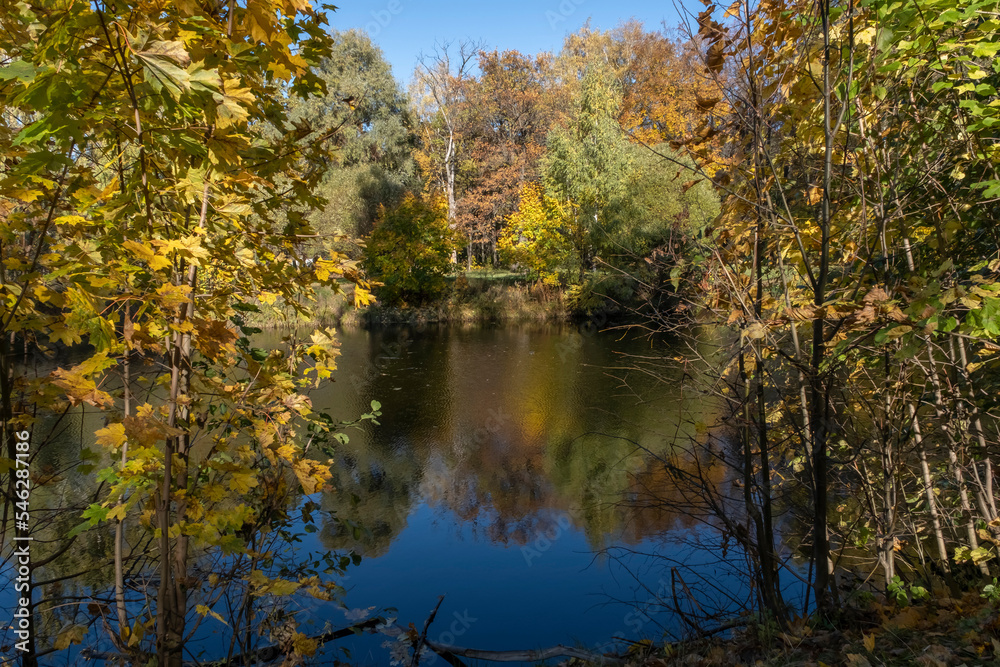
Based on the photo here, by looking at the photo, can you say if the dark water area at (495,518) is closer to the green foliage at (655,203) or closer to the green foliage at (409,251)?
the green foliage at (655,203)

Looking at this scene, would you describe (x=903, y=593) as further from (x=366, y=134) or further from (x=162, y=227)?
(x=366, y=134)

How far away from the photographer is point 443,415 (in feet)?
32.0

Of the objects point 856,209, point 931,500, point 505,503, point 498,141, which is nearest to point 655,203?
point 498,141

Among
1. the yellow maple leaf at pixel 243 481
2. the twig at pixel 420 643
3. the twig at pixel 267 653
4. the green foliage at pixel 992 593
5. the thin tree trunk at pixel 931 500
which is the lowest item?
the twig at pixel 420 643

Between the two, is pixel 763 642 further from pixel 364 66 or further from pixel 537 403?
pixel 364 66

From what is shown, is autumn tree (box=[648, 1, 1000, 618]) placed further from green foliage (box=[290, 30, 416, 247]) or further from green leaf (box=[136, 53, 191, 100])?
green foliage (box=[290, 30, 416, 247])

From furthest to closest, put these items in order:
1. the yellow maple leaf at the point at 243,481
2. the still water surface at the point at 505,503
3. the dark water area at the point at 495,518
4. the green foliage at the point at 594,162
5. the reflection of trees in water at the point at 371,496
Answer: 1. the green foliage at the point at 594,162
2. the reflection of trees in water at the point at 371,496
3. the still water surface at the point at 505,503
4. the dark water area at the point at 495,518
5. the yellow maple leaf at the point at 243,481

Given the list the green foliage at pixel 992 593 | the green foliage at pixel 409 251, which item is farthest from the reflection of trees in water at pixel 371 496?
the green foliage at pixel 409 251

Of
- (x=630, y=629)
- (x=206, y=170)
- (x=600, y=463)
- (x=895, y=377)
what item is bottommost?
(x=630, y=629)

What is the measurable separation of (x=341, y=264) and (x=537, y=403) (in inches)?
329

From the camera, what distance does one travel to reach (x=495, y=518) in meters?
6.55

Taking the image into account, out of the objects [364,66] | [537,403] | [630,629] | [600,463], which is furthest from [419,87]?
[630,629]

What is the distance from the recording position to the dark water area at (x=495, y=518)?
4547mm

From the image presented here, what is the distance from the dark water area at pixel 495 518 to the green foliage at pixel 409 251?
29.0 ft
